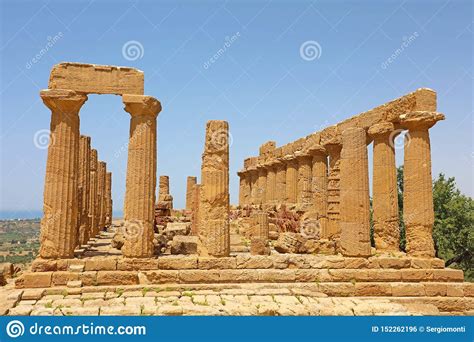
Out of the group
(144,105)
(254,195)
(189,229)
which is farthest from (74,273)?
Result: (254,195)

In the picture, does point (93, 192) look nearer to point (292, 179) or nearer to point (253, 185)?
point (292, 179)

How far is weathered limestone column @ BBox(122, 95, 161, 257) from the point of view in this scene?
14383mm

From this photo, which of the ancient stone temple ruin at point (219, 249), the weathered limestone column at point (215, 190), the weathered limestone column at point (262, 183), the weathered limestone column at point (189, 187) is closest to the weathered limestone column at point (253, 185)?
the weathered limestone column at point (262, 183)

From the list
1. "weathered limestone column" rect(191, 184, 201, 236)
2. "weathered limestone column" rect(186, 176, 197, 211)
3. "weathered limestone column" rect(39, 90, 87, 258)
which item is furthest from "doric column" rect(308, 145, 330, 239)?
"weathered limestone column" rect(186, 176, 197, 211)

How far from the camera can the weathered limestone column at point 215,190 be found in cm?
1478

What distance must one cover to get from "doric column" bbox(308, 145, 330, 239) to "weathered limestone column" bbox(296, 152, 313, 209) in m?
1.64

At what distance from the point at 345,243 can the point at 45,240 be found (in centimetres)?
1130

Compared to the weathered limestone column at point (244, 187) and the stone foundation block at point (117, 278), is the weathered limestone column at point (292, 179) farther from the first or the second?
the stone foundation block at point (117, 278)


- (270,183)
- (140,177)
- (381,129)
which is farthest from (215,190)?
(270,183)

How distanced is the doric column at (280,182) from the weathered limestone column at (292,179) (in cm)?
163

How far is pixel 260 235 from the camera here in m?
17.9

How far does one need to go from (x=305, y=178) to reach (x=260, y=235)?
32.0ft

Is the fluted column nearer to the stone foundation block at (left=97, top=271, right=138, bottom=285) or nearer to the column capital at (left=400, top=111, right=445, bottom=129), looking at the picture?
the column capital at (left=400, top=111, right=445, bottom=129)

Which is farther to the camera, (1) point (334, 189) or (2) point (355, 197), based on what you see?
(1) point (334, 189)
